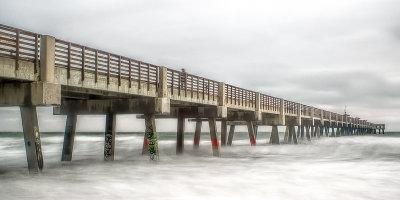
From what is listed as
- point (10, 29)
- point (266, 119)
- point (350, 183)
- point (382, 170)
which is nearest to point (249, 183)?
point (350, 183)

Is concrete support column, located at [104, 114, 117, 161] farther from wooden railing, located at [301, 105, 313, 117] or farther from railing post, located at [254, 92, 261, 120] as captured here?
wooden railing, located at [301, 105, 313, 117]

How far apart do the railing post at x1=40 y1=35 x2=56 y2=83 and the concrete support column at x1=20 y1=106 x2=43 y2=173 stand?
1.32m

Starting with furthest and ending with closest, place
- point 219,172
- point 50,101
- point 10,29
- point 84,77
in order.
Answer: point 219,172 → point 84,77 → point 50,101 → point 10,29

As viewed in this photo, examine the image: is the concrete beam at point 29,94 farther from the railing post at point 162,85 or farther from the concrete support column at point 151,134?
the concrete support column at point 151,134

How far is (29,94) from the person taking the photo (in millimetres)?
14414

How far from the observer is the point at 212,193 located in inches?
493

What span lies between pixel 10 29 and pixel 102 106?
888 centimetres

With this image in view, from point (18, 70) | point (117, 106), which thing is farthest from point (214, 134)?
point (18, 70)

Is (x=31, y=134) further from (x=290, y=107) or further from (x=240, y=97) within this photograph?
(x=290, y=107)

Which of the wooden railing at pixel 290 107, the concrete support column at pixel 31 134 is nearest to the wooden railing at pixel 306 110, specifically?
the wooden railing at pixel 290 107

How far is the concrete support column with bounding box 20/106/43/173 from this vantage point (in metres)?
14.9

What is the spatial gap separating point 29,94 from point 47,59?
1384 millimetres

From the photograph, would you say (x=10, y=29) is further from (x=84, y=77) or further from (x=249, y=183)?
(x=249, y=183)

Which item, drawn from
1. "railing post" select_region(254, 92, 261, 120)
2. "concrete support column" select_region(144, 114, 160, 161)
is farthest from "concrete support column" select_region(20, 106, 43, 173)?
"railing post" select_region(254, 92, 261, 120)
